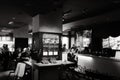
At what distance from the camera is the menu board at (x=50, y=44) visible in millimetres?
6078

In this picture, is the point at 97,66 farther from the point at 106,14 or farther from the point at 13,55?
the point at 13,55

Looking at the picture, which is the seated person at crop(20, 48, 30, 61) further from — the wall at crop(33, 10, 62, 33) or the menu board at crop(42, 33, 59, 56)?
the wall at crop(33, 10, 62, 33)

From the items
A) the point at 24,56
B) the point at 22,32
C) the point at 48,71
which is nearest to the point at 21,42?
the point at 22,32

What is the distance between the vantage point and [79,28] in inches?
433

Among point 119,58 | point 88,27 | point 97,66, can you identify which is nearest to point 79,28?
point 88,27

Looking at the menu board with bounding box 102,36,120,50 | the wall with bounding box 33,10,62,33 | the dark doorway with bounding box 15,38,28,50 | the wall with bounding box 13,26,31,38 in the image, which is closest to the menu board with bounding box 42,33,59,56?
the wall with bounding box 33,10,62,33

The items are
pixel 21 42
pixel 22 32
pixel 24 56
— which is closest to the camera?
pixel 24 56

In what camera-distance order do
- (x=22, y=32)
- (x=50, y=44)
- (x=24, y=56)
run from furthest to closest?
(x=22, y=32) < (x=24, y=56) < (x=50, y=44)

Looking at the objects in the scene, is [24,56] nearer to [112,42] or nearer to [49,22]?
[49,22]

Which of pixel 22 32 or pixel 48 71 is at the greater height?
pixel 22 32

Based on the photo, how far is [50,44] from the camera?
20.2 feet

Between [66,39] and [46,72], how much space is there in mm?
12071

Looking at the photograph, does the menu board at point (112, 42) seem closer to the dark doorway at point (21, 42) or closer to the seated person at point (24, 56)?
the seated person at point (24, 56)

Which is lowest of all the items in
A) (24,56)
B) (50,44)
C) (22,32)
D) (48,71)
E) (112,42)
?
(48,71)
